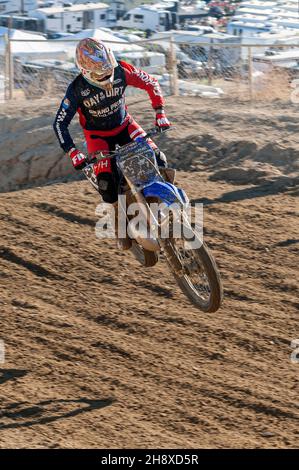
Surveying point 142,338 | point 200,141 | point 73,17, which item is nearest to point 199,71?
point 200,141

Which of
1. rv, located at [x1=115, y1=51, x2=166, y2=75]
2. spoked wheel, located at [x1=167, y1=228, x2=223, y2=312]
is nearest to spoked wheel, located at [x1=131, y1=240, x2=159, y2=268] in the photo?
spoked wheel, located at [x1=167, y1=228, x2=223, y2=312]

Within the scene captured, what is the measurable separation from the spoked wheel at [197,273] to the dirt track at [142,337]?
351mm

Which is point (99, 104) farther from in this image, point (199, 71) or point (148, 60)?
point (148, 60)

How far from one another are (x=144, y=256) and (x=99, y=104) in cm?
140

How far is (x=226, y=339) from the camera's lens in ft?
23.5

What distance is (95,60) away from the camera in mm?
7133

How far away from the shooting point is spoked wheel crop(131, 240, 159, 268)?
24.7 ft

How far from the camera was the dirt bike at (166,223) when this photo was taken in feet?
22.0

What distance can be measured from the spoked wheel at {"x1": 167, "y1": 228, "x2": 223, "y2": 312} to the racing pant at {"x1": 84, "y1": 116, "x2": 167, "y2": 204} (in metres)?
0.85

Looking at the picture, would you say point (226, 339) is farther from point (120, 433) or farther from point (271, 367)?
point (120, 433)
